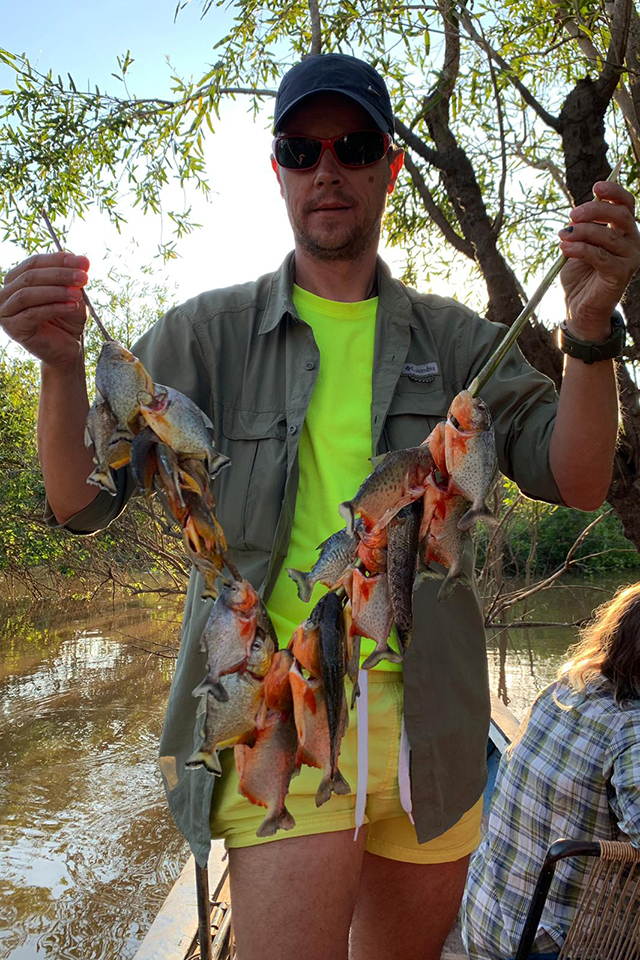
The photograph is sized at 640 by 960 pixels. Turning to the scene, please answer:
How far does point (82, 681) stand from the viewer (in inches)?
631

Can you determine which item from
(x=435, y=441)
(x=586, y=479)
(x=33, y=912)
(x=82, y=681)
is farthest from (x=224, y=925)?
(x=82, y=681)

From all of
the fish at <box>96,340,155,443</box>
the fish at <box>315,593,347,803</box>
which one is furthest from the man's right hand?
the fish at <box>315,593,347,803</box>

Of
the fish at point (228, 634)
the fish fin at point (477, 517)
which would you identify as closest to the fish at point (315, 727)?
the fish at point (228, 634)

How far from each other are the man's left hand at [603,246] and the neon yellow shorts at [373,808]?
3.19 feet

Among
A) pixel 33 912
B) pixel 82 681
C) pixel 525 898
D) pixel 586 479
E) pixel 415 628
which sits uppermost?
pixel 586 479

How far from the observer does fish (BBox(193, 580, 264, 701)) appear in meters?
→ 1.23

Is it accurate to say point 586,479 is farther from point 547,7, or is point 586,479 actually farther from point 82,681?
point 82,681

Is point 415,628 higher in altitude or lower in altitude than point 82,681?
higher

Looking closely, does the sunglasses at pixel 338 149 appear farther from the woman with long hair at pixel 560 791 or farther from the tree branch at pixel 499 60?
the tree branch at pixel 499 60

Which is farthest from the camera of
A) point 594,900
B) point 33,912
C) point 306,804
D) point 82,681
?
point 82,681

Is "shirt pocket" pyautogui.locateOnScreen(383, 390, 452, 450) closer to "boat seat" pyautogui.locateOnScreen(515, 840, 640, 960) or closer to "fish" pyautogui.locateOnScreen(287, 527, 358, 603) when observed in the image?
"fish" pyautogui.locateOnScreen(287, 527, 358, 603)

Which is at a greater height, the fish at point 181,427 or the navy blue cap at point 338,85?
the navy blue cap at point 338,85

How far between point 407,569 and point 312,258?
3.81ft

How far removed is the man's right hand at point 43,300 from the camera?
1.40m
